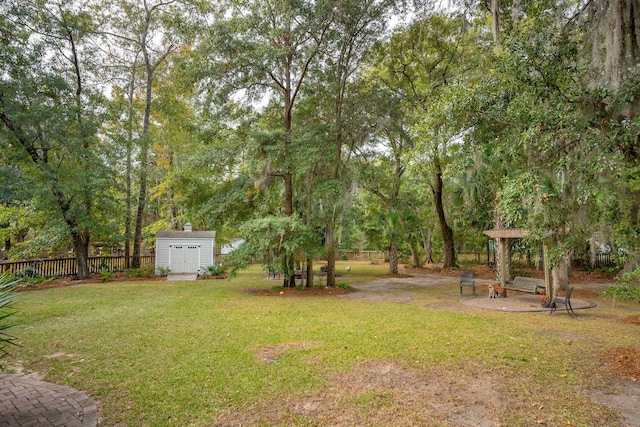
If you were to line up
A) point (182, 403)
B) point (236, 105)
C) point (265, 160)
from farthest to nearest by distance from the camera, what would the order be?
point (236, 105), point (265, 160), point (182, 403)

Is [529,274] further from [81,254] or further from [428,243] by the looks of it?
[81,254]

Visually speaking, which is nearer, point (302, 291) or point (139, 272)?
point (302, 291)

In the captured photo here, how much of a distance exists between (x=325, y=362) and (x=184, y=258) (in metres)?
15.4

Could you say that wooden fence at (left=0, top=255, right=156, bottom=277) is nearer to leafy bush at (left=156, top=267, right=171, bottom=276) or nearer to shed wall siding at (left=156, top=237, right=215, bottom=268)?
shed wall siding at (left=156, top=237, right=215, bottom=268)

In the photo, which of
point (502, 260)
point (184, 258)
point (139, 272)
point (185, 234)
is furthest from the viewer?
point (185, 234)

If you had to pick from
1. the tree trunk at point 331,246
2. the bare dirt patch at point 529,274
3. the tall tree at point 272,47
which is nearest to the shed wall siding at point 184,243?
the tall tree at point 272,47

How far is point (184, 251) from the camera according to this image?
1831 cm

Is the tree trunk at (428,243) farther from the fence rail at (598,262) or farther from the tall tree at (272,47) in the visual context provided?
the tall tree at (272,47)

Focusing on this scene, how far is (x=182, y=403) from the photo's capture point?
3531 mm

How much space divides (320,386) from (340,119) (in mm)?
9564

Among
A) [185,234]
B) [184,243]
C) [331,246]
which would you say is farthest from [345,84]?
[184,243]

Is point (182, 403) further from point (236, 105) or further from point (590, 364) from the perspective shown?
point (236, 105)

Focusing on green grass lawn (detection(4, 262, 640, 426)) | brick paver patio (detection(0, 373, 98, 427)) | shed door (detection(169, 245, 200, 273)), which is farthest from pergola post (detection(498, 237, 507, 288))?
shed door (detection(169, 245, 200, 273))

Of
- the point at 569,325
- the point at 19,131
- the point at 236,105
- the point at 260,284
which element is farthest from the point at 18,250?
the point at 569,325
